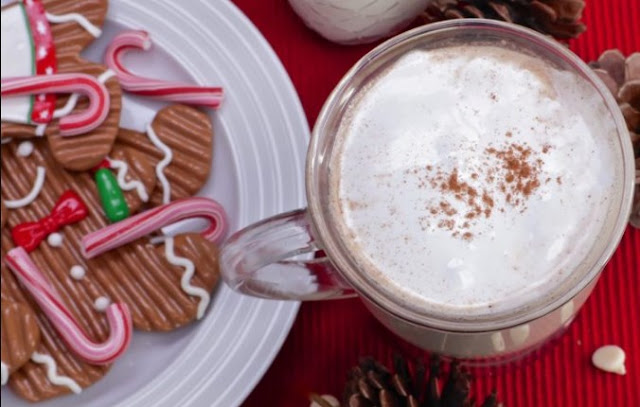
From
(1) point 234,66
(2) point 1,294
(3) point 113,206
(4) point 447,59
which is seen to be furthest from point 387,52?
(2) point 1,294

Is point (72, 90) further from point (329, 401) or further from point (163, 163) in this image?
point (329, 401)

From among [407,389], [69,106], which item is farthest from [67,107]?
[407,389]

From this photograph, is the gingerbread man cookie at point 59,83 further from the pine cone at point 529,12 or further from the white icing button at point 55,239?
the pine cone at point 529,12

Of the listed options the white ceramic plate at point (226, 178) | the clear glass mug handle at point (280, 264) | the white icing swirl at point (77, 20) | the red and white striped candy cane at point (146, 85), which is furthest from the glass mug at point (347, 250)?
the white icing swirl at point (77, 20)

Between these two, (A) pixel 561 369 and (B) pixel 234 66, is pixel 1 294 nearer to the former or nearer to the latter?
(B) pixel 234 66

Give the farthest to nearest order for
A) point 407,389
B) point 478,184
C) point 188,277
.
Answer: point 188,277, point 407,389, point 478,184

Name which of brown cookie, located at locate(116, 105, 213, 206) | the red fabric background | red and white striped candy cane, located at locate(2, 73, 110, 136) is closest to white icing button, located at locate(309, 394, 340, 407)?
the red fabric background
